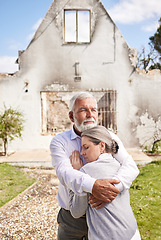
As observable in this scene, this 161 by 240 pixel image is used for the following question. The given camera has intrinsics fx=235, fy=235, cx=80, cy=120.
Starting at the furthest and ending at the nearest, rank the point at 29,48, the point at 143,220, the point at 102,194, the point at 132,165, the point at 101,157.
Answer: the point at 29,48 → the point at 143,220 → the point at 132,165 → the point at 101,157 → the point at 102,194

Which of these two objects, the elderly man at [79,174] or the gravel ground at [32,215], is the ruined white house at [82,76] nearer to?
the gravel ground at [32,215]

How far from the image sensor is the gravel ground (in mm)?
3755

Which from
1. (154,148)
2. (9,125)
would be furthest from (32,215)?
(154,148)

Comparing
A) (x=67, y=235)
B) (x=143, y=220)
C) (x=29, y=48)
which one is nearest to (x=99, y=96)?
(x=29, y=48)

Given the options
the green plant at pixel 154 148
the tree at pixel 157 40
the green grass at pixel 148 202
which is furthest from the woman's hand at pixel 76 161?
the tree at pixel 157 40

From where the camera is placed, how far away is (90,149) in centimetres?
171

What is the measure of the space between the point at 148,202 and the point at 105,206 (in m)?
3.32

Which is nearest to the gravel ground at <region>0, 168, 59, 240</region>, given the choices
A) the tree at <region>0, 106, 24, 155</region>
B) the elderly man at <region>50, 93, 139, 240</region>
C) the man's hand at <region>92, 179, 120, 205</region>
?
the elderly man at <region>50, 93, 139, 240</region>

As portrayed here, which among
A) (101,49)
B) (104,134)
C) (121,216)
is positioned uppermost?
(101,49)

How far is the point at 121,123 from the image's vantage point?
9.12 metres

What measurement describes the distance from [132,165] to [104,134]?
0.34m

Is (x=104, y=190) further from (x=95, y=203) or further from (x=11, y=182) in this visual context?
(x=11, y=182)

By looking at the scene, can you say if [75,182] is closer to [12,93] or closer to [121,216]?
[121,216]

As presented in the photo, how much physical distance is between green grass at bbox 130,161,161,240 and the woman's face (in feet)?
7.86
